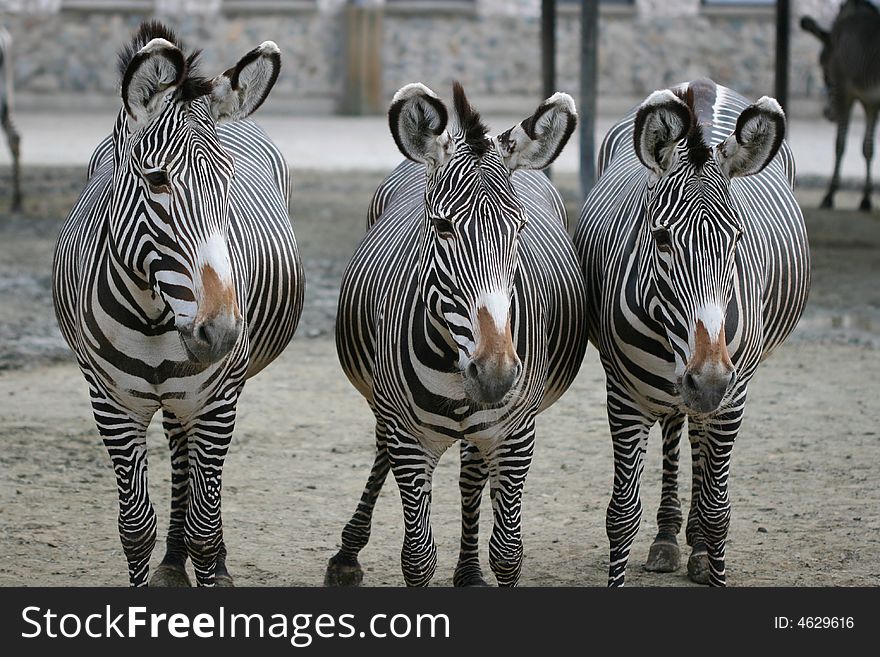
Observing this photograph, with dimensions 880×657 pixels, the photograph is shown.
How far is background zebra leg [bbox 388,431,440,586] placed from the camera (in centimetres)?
454

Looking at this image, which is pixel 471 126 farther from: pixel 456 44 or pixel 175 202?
pixel 456 44

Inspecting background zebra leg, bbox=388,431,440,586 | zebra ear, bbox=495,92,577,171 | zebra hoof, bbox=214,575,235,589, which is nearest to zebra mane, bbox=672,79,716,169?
zebra ear, bbox=495,92,577,171

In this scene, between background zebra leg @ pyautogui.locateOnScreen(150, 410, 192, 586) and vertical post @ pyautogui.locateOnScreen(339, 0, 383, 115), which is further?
vertical post @ pyautogui.locateOnScreen(339, 0, 383, 115)

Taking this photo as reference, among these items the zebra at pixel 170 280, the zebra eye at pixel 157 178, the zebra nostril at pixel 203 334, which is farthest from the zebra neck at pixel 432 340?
the zebra eye at pixel 157 178

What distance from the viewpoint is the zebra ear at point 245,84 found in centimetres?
450

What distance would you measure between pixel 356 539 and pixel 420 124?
2150 mm

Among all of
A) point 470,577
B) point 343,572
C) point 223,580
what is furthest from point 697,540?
point 223,580

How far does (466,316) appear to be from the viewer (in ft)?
13.3

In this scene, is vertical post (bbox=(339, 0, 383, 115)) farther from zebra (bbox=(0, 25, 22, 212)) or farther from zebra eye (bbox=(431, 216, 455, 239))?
zebra eye (bbox=(431, 216, 455, 239))

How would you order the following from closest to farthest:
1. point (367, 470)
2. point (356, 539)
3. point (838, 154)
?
point (356, 539) → point (367, 470) → point (838, 154)

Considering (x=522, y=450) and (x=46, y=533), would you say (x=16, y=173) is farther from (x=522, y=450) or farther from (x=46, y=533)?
(x=522, y=450)

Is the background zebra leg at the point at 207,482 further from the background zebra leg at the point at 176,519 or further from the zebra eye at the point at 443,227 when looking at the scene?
the zebra eye at the point at 443,227

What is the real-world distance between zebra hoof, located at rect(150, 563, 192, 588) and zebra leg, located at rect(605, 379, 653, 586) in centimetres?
189

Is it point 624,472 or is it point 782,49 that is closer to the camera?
point 624,472
